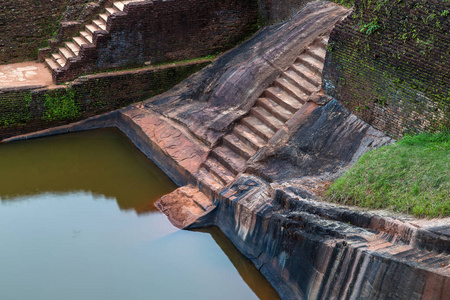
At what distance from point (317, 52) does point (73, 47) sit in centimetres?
477

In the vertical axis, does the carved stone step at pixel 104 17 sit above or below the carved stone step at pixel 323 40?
below

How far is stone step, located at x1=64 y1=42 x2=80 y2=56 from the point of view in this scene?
36.4 feet

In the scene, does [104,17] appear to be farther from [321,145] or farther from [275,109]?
[321,145]

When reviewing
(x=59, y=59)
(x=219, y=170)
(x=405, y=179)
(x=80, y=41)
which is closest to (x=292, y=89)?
(x=219, y=170)

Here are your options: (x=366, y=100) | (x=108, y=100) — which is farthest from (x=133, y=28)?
(x=366, y=100)

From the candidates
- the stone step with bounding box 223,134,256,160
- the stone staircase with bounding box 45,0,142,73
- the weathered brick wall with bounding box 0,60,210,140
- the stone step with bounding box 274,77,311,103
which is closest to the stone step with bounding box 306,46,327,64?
the stone step with bounding box 274,77,311,103

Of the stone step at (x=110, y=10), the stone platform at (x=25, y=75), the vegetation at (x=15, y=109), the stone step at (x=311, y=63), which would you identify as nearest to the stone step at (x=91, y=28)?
the stone step at (x=110, y=10)

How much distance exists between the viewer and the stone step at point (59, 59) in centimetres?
1105

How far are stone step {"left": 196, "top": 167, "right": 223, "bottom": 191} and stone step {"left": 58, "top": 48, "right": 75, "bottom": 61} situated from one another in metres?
3.85

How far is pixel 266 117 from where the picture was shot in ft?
29.3

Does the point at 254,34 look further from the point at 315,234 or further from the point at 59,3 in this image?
the point at 315,234

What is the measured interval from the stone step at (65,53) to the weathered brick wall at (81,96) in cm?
74

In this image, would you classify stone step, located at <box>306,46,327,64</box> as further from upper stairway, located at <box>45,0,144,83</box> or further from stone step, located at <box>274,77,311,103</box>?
upper stairway, located at <box>45,0,144,83</box>

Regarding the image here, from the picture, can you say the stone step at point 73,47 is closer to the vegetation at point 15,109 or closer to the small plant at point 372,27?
the vegetation at point 15,109
